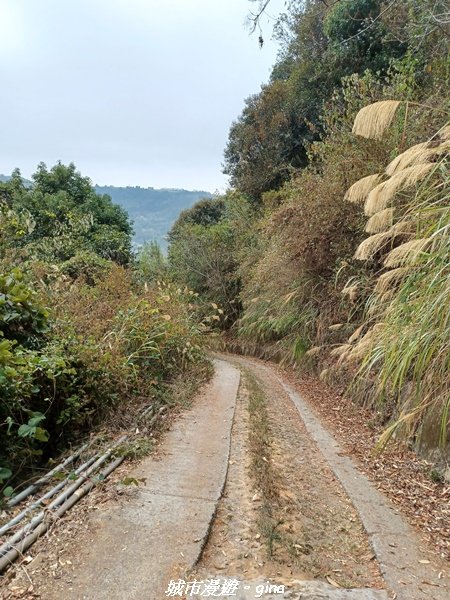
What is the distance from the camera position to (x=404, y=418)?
2.53 m

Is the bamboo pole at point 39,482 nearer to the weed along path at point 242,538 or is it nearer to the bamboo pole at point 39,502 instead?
the bamboo pole at point 39,502

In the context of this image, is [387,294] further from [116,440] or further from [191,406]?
[116,440]

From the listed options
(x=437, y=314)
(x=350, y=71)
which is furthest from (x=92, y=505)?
(x=350, y=71)

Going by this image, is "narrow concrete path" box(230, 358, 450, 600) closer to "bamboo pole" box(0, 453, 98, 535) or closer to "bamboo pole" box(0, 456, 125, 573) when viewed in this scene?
"bamboo pole" box(0, 456, 125, 573)

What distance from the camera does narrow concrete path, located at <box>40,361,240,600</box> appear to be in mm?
1681

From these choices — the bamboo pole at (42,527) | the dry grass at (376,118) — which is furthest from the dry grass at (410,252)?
→ the bamboo pole at (42,527)

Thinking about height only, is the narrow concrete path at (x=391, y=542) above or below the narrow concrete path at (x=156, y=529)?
below

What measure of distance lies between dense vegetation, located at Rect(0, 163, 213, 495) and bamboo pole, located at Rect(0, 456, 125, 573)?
37 centimetres

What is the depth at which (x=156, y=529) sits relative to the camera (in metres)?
2.11

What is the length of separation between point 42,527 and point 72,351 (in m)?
1.72

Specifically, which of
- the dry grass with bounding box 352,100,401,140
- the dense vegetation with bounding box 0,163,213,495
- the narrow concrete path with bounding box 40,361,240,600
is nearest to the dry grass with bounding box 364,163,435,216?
the dry grass with bounding box 352,100,401,140

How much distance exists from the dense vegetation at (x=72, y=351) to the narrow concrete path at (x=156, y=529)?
75cm

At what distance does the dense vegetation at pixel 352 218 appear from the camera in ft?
9.80

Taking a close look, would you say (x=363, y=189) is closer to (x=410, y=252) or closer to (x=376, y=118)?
(x=376, y=118)
